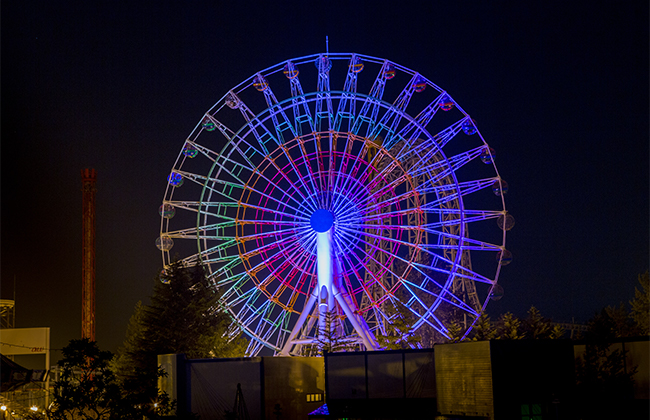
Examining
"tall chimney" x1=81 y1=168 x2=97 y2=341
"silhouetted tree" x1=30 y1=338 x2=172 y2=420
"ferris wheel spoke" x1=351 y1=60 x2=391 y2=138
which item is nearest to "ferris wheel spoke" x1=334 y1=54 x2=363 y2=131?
"ferris wheel spoke" x1=351 y1=60 x2=391 y2=138

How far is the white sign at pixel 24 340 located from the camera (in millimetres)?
53312

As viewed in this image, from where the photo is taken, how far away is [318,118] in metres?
37.0

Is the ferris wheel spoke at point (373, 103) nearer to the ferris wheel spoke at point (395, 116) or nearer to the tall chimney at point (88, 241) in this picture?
the ferris wheel spoke at point (395, 116)

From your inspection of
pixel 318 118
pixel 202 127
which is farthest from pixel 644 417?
pixel 202 127

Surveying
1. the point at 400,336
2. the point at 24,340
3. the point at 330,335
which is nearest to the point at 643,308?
the point at 400,336

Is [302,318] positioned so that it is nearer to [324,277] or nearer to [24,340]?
[324,277]

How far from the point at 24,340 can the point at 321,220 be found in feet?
96.3

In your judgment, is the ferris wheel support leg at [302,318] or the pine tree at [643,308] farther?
the pine tree at [643,308]

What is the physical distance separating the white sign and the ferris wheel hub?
2680cm

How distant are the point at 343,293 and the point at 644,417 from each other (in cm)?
1348

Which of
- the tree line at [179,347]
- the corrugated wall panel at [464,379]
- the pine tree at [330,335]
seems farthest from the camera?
the pine tree at [330,335]

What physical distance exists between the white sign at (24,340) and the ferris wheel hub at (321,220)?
2680 cm

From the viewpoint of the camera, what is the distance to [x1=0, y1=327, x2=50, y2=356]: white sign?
5331 cm

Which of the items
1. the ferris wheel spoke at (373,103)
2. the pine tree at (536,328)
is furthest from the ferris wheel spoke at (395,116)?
the pine tree at (536,328)
